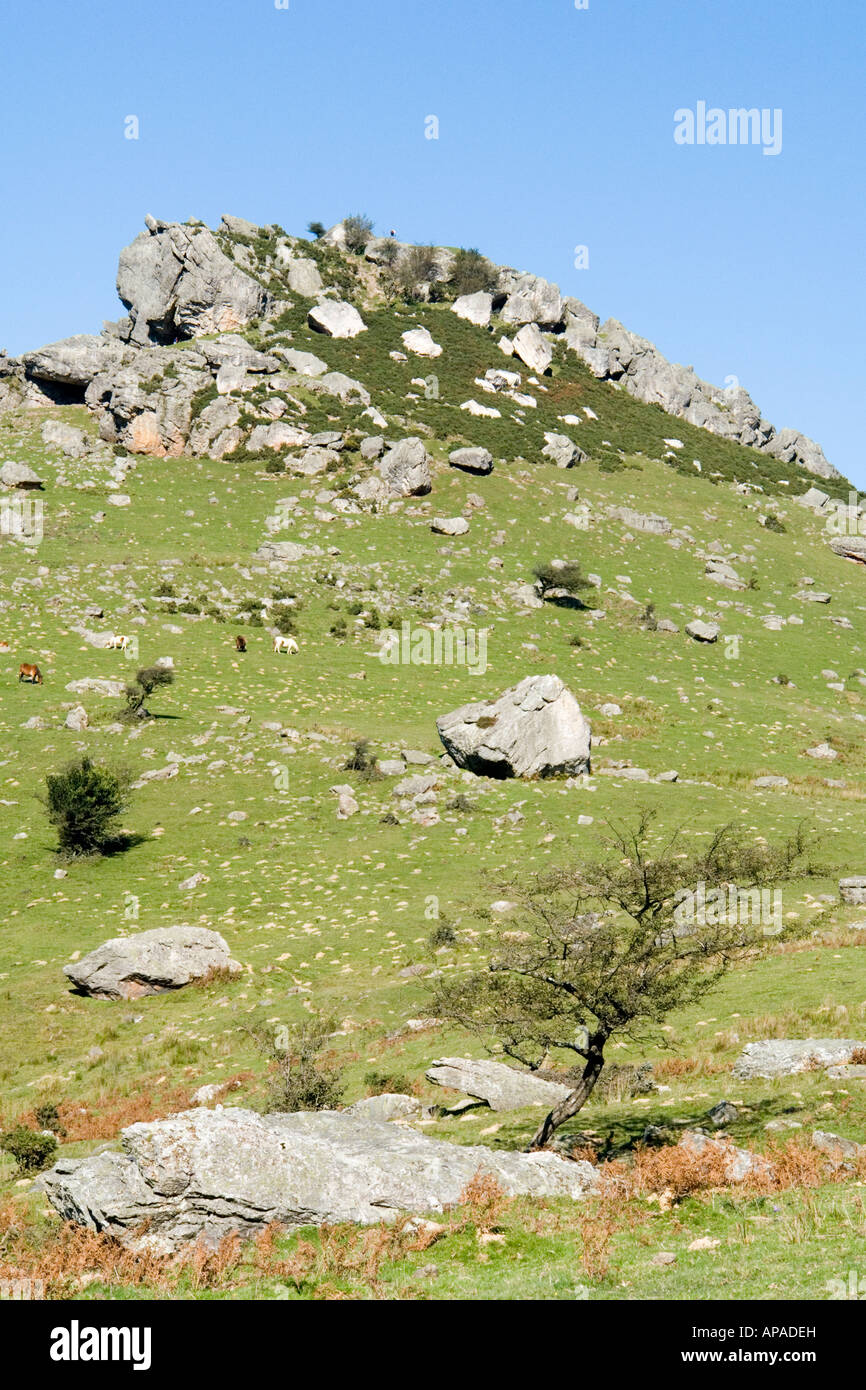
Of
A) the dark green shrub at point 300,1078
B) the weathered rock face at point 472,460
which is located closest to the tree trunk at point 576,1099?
the dark green shrub at point 300,1078

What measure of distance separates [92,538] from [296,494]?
17.4m

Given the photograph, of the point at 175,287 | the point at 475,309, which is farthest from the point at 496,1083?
the point at 475,309

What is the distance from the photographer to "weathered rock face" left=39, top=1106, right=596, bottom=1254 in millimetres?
12656

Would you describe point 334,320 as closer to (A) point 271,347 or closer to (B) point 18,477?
(A) point 271,347

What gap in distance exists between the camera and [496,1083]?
1998 cm

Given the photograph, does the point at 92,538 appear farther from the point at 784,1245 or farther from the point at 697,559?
the point at 784,1245

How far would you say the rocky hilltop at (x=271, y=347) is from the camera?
3300 inches

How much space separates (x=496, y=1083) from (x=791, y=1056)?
596 centimetres

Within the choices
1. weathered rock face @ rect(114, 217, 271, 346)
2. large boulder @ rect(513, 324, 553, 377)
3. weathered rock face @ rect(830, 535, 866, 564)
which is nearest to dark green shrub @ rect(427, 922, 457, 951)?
weathered rock face @ rect(830, 535, 866, 564)

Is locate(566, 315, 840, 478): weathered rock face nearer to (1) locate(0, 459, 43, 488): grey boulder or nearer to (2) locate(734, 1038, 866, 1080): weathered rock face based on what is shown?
(1) locate(0, 459, 43, 488): grey boulder

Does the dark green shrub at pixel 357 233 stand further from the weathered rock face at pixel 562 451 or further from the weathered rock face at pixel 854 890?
the weathered rock face at pixel 854 890

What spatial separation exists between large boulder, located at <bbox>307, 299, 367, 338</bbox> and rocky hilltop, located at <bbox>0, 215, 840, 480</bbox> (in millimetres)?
151

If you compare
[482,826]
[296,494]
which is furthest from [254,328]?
[482,826]
